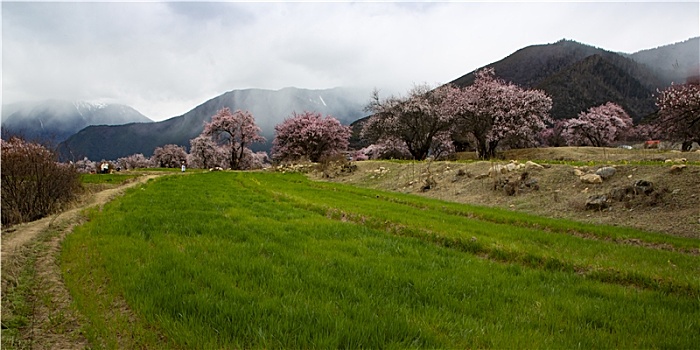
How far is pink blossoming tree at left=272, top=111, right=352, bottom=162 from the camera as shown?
Answer: 57312 millimetres

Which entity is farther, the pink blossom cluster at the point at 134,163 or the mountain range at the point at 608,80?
the mountain range at the point at 608,80

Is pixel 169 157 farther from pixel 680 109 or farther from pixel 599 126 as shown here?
pixel 680 109

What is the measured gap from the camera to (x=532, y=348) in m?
3.30

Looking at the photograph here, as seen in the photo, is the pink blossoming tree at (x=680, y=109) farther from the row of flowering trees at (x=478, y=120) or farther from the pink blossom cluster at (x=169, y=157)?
the pink blossom cluster at (x=169, y=157)

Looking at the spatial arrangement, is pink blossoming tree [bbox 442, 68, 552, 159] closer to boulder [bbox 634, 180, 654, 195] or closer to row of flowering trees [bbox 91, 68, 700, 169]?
row of flowering trees [bbox 91, 68, 700, 169]

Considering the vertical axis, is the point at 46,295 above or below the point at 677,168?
above

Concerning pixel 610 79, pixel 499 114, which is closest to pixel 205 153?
pixel 499 114

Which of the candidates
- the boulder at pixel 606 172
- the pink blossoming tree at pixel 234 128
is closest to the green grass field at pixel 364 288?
the boulder at pixel 606 172

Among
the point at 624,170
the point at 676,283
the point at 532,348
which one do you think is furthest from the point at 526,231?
the point at 624,170

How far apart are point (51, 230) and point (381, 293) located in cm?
844

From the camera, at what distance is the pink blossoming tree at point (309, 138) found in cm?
5731

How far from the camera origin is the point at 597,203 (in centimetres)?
1353

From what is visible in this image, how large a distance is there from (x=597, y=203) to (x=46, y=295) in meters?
16.1

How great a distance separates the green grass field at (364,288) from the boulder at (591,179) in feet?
22.4
